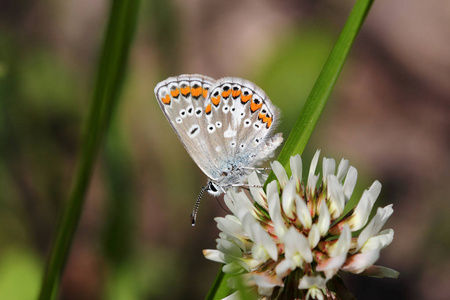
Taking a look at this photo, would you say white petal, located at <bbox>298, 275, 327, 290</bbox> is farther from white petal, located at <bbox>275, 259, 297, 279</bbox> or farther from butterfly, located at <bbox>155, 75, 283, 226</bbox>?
butterfly, located at <bbox>155, 75, 283, 226</bbox>

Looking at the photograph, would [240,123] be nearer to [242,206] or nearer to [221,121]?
[221,121]

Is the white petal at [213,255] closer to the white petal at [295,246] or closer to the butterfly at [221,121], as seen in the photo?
the white petal at [295,246]

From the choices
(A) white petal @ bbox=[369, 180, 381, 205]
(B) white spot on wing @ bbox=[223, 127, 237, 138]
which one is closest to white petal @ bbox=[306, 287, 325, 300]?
(A) white petal @ bbox=[369, 180, 381, 205]

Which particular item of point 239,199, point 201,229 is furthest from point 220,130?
point 201,229

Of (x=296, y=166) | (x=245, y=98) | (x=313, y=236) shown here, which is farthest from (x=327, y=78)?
(x=245, y=98)

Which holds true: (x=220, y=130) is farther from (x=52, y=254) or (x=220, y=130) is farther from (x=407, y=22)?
(x=407, y=22)
